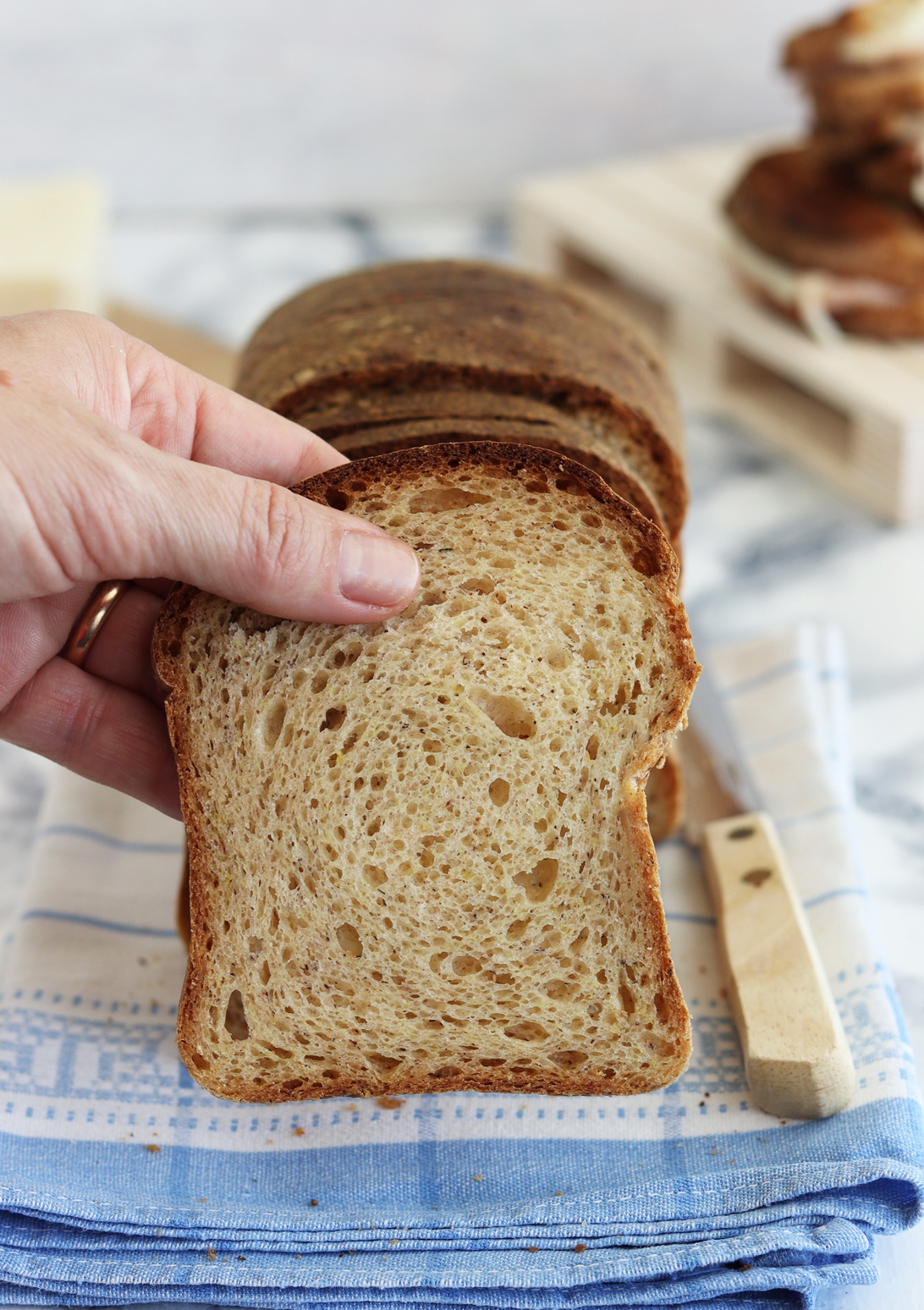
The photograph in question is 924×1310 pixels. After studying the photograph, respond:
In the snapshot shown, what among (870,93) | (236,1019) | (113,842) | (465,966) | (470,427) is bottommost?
(113,842)

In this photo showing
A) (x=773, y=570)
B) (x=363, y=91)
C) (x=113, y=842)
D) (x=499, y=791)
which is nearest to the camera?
(x=499, y=791)

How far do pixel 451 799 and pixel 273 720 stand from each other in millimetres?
218

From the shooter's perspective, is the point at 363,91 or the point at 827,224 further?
the point at 363,91

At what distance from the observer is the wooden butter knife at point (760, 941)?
1.42 meters

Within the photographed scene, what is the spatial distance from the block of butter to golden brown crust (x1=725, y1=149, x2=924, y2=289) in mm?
1467

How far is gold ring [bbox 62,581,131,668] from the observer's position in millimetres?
1633

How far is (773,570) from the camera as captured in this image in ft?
8.55

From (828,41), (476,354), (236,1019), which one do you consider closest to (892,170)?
(828,41)

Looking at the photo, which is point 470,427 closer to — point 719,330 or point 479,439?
point 479,439

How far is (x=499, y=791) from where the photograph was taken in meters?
1.42

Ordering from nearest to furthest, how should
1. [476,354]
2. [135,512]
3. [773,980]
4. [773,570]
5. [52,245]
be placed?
[135,512]
[773,980]
[476,354]
[773,570]
[52,245]

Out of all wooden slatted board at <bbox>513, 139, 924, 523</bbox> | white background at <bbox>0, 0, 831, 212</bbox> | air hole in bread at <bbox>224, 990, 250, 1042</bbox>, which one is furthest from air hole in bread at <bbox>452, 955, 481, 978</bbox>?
white background at <bbox>0, 0, 831, 212</bbox>

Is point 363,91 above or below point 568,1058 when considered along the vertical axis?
above

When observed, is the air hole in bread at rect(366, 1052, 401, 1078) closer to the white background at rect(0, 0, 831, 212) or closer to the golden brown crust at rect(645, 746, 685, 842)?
the golden brown crust at rect(645, 746, 685, 842)
